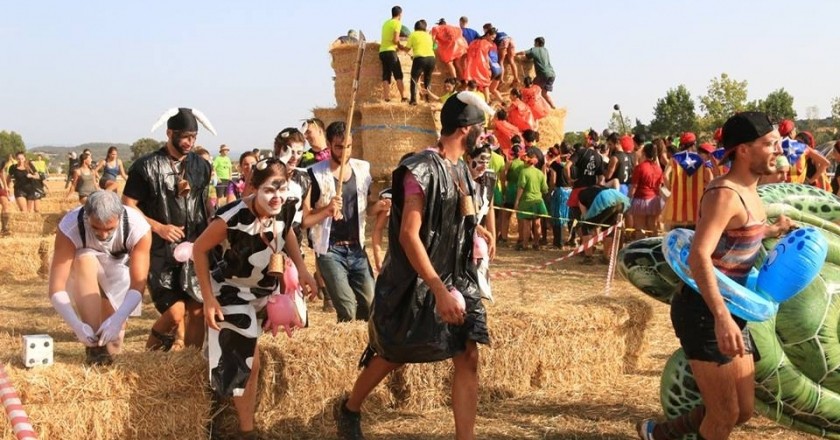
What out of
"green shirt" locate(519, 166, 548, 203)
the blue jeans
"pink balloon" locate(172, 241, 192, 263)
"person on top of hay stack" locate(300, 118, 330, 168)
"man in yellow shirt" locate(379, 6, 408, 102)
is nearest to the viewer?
"pink balloon" locate(172, 241, 192, 263)

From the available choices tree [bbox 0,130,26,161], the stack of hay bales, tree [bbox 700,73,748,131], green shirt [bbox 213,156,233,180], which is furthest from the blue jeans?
tree [bbox 0,130,26,161]

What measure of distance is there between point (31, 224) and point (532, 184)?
10840 mm

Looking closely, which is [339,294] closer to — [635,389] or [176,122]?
[176,122]

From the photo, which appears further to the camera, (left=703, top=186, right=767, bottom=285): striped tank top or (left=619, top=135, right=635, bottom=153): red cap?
(left=619, top=135, right=635, bottom=153): red cap

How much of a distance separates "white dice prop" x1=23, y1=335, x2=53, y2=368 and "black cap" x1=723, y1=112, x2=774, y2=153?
3.45 meters

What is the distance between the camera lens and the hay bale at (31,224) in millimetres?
18719

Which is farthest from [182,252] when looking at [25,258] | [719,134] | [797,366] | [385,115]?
[385,115]

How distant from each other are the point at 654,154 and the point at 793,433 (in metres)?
7.90

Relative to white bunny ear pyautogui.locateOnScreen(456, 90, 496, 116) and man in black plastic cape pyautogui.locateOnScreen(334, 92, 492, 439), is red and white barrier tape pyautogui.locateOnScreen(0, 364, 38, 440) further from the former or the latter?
white bunny ear pyautogui.locateOnScreen(456, 90, 496, 116)

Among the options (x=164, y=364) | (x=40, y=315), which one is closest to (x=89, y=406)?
(x=164, y=364)

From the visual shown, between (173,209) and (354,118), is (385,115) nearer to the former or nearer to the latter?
(354,118)

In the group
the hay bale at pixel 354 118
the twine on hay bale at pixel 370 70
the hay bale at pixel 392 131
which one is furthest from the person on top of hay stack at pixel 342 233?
the hay bale at pixel 354 118

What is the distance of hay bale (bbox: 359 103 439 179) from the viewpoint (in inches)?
683

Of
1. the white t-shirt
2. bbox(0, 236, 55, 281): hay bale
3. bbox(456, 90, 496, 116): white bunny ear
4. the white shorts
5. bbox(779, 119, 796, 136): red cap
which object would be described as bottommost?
bbox(0, 236, 55, 281): hay bale
